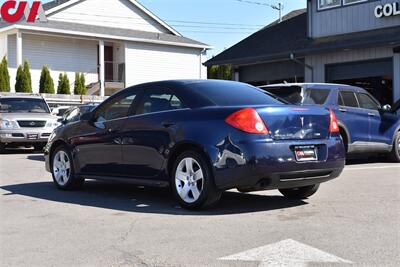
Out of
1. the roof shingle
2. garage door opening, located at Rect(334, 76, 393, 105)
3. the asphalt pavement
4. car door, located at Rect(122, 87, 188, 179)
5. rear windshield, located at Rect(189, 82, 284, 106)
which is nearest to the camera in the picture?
the asphalt pavement

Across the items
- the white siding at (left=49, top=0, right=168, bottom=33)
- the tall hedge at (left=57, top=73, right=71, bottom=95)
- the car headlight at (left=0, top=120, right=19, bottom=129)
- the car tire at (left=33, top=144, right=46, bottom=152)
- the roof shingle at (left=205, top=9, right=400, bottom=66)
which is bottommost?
the car tire at (left=33, top=144, right=46, bottom=152)

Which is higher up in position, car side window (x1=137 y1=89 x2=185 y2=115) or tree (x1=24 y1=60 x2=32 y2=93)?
tree (x1=24 y1=60 x2=32 y2=93)

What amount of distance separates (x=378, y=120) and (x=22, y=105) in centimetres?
1081

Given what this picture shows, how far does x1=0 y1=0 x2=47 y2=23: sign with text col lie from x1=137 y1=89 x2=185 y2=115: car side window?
86.2ft

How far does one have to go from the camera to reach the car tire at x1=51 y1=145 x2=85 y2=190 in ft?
28.9

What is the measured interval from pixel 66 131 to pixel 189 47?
102 feet

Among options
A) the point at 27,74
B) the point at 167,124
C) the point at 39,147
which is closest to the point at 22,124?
the point at 39,147

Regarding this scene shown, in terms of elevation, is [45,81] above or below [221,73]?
below

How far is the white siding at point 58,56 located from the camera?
32.8 m

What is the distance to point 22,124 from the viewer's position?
55.8 feet

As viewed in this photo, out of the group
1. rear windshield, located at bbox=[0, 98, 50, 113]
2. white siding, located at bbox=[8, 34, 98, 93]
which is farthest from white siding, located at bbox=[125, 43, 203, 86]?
rear windshield, located at bbox=[0, 98, 50, 113]

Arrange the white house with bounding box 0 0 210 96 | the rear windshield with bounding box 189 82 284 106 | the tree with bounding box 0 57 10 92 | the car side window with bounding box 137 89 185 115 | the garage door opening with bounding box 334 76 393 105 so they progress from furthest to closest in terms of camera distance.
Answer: the white house with bounding box 0 0 210 96 < the tree with bounding box 0 57 10 92 < the garage door opening with bounding box 334 76 393 105 < the car side window with bounding box 137 89 185 115 < the rear windshield with bounding box 189 82 284 106

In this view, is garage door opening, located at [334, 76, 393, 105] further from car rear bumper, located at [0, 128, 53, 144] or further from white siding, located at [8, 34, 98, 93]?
white siding, located at [8, 34, 98, 93]

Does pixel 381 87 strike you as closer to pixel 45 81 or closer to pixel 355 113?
pixel 355 113
